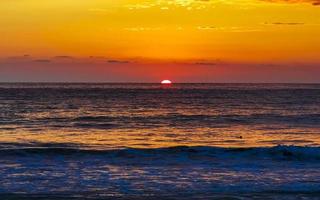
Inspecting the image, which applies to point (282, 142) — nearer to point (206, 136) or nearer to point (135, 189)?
point (206, 136)

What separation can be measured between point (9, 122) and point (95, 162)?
2395cm

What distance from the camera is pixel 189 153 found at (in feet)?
102

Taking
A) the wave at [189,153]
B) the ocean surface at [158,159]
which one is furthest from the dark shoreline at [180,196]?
the wave at [189,153]

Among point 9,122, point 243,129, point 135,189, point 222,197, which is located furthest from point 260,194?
point 9,122

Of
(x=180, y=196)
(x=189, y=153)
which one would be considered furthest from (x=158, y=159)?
(x=180, y=196)

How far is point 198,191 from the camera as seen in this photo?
20.3m

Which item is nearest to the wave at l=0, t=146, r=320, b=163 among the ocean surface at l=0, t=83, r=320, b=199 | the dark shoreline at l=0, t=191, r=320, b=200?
the ocean surface at l=0, t=83, r=320, b=199

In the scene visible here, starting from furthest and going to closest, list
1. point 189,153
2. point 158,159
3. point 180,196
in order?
point 189,153 → point 158,159 → point 180,196

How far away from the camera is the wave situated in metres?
29.5

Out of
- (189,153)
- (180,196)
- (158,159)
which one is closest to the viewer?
(180,196)

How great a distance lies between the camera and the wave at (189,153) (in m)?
29.5

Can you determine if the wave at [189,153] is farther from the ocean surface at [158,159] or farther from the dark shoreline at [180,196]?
the dark shoreline at [180,196]

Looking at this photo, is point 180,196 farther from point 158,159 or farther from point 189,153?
point 189,153

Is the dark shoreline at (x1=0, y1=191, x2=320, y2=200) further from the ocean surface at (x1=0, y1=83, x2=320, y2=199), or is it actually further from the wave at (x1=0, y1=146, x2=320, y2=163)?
the wave at (x1=0, y1=146, x2=320, y2=163)
